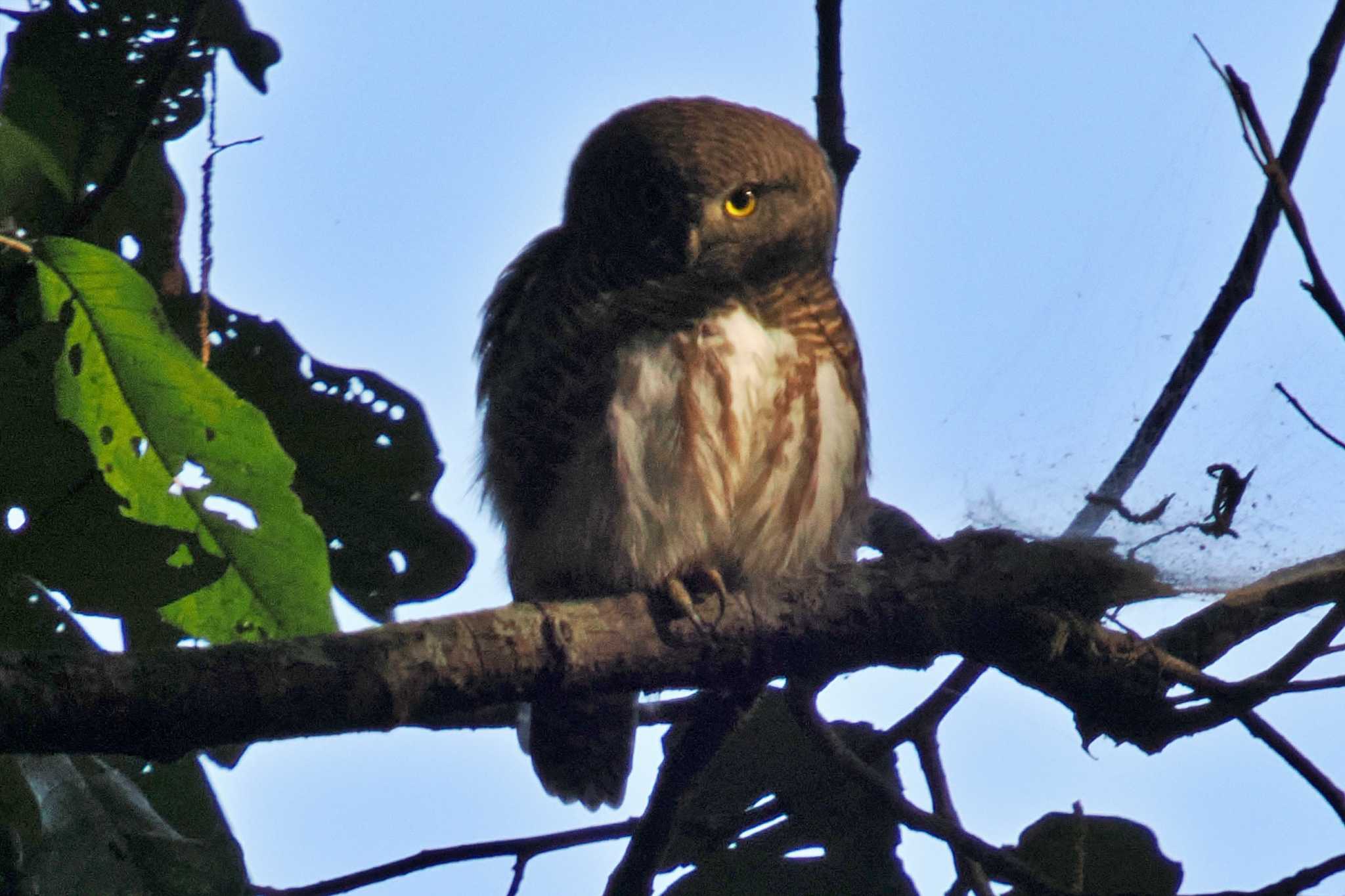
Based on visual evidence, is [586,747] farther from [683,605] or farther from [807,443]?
[683,605]

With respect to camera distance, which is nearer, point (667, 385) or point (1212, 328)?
point (1212, 328)

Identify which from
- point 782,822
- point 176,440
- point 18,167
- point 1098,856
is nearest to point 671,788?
point 782,822

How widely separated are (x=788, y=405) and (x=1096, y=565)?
40.5 inches

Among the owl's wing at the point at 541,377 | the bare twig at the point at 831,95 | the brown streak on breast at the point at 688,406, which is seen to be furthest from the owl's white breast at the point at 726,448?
the bare twig at the point at 831,95

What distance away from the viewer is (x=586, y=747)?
395cm

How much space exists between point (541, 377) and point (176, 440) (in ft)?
4.27

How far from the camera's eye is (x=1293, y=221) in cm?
206

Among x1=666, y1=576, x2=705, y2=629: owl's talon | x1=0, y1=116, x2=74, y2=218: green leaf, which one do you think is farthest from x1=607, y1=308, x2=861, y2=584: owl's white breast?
x1=0, y1=116, x2=74, y2=218: green leaf

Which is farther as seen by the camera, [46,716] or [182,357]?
[182,357]

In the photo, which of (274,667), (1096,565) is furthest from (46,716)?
(1096,565)

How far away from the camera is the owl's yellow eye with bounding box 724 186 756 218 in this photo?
151 inches

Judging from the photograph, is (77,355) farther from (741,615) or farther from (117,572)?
(741,615)

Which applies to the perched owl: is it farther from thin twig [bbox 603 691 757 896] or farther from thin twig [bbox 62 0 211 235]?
thin twig [bbox 62 0 211 235]

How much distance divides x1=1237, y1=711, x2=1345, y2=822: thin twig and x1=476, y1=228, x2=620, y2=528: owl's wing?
148cm
